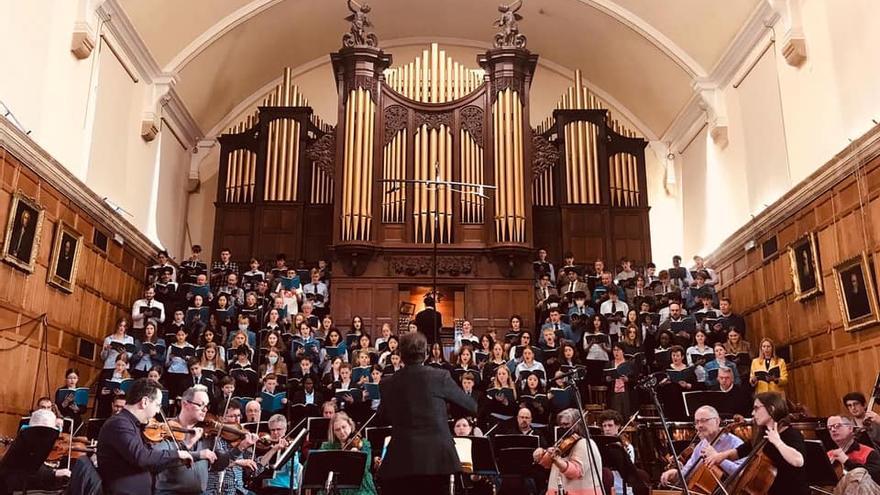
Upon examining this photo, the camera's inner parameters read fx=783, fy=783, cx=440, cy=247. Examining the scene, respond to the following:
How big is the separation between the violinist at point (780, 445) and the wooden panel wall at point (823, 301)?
15.0 feet

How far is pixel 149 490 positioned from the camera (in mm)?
3908

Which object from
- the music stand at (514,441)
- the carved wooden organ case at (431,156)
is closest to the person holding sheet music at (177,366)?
the carved wooden organ case at (431,156)

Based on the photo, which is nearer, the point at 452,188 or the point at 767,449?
the point at 767,449

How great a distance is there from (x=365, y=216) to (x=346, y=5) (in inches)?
180

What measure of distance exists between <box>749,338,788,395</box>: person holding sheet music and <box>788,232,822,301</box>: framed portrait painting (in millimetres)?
998

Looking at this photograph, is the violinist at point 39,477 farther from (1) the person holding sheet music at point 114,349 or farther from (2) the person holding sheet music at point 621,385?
(2) the person holding sheet music at point 621,385

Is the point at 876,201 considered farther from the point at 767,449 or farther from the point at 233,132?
the point at 233,132

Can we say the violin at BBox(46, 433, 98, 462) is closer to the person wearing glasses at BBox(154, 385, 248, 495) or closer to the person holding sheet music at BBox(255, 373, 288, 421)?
the person holding sheet music at BBox(255, 373, 288, 421)

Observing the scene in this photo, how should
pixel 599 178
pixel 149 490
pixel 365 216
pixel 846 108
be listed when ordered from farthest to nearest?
pixel 599 178 → pixel 365 216 → pixel 846 108 → pixel 149 490

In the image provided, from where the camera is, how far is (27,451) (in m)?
5.27

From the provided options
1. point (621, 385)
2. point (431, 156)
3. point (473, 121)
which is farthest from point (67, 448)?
point (473, 121)

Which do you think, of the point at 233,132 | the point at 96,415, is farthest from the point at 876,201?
the point at 233,132

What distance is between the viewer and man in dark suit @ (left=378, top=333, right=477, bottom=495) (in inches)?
154

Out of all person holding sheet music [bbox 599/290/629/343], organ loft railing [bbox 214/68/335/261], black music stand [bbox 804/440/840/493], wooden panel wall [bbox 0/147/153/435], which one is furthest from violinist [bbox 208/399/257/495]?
organ loft railing [bbox 214/68/335/261]
